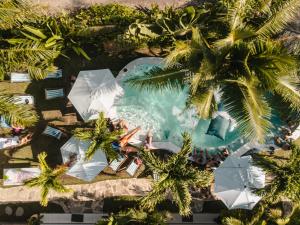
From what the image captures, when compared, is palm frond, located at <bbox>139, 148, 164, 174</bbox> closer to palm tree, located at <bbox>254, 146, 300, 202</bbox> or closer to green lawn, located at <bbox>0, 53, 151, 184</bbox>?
green lawn, located at <bbox>0, 53, 151, 184</bbox>

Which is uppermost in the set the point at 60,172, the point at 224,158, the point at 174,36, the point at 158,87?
the point at 174,36

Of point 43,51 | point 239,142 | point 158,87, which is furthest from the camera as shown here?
point 239,142

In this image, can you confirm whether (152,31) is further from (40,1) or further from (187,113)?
(40,1)

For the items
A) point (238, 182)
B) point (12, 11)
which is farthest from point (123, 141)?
point (12, 11)

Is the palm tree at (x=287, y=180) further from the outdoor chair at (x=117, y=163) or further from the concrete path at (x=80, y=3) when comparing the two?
the concrete path at (x=80, y=3)

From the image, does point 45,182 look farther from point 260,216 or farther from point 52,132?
point 260,216

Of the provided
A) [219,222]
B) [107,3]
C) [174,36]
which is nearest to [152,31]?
[174,36]
